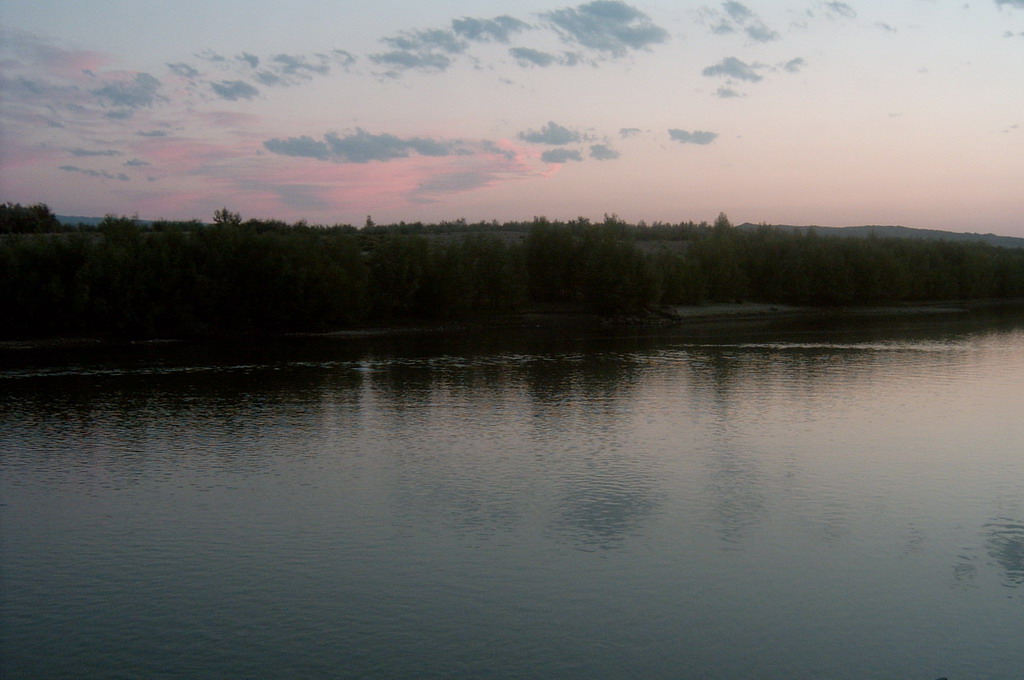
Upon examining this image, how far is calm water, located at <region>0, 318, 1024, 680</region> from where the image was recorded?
9.80 m

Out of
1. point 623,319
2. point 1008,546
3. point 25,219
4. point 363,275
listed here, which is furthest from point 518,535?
point 25,219

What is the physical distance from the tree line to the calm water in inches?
1002

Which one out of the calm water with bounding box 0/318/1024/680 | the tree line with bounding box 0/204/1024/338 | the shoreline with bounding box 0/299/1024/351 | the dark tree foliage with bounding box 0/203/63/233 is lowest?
the calm water with bounding box 0/318/1024/680

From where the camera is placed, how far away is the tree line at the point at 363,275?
5169 cm

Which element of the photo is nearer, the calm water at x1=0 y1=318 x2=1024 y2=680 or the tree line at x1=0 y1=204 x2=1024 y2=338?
the calm water at x1=0 y1=318 x2=1024 y2=680

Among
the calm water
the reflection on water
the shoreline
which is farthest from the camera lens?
the shoreline

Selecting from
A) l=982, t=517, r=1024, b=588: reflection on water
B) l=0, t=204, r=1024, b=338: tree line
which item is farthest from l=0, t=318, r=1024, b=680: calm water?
l=0, t=204, r=1024, b=338: tree line

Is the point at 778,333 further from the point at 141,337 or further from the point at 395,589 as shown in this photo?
the point at 395,589

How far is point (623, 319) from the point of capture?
69125mm

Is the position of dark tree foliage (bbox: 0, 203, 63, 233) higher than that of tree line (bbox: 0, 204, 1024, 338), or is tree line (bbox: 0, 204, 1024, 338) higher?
dark tree foliage (bbox: 0, 203, 63, 233)

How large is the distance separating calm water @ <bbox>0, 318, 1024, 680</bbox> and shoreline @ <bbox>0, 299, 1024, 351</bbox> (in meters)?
24.4

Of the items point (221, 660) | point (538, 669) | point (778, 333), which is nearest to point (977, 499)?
point (538, 669)

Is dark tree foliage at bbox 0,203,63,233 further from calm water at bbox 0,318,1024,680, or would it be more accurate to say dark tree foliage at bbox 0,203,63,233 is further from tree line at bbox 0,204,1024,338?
calm water at bbox 0,318,1024,680

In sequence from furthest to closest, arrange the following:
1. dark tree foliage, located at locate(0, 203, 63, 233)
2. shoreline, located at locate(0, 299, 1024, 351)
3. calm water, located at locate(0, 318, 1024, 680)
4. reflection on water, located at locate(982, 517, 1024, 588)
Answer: dark tree foliage, located at locate(0, 203, 63, 233) < shoreline, located at locate(0, 299, 1024, 351) < reflection on water, located at locate(982, 517, 1024, 588) < calm water, located at locate(0, 318, 1024, 680)
